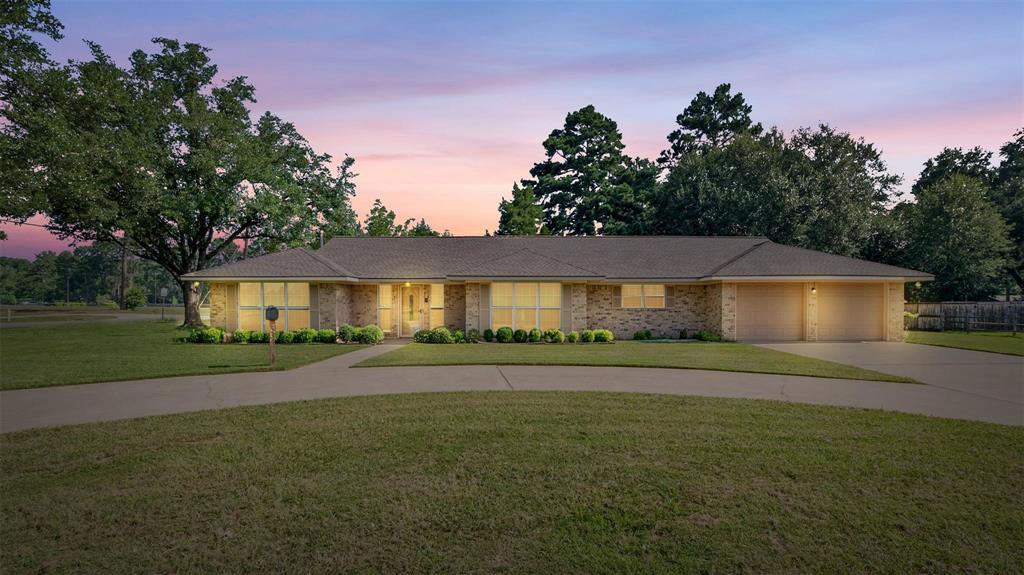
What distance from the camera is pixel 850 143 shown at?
32156 millimetres

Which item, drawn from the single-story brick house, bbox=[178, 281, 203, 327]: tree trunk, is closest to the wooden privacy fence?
the single-story brick house

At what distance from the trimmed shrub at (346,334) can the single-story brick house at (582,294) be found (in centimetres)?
88

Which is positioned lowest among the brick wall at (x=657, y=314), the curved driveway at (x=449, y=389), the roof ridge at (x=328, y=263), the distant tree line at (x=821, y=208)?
the curved driveway at (x=449, y=389)

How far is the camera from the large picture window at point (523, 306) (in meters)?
19.8

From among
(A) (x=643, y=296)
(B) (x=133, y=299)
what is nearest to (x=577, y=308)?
(A) (x=643, y=296)

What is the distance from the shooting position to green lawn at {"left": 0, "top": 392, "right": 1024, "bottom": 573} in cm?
354

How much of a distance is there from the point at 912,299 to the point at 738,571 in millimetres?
41334

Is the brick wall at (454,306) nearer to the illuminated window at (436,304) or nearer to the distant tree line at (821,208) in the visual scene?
the illuminated window at (436,304)

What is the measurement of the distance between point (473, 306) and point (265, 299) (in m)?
8.43

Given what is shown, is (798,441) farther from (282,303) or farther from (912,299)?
(912,299)

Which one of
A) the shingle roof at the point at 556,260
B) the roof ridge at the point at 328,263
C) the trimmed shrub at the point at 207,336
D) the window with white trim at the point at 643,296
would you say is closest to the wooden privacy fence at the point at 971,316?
the shingle roof at the point at 556,260

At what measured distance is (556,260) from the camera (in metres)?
21.3

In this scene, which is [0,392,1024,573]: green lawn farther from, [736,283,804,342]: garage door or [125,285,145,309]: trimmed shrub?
[125,285,145,309]: trimmed shrub

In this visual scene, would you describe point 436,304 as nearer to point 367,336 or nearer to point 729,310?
point 367,336
